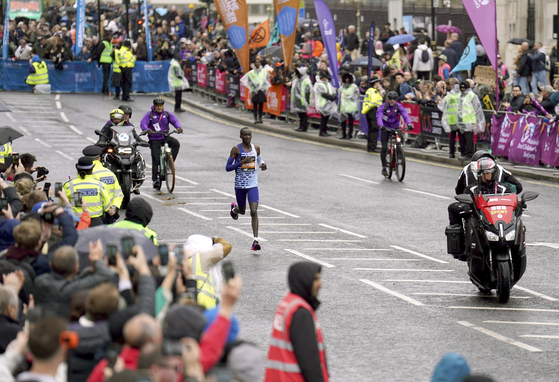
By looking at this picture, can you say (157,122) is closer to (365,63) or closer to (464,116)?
(464,116)

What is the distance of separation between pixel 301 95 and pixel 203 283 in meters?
23.0

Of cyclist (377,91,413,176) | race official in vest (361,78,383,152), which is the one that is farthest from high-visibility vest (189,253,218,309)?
race official in vest (361,78,383,152)

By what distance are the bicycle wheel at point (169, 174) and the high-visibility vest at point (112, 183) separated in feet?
23.2

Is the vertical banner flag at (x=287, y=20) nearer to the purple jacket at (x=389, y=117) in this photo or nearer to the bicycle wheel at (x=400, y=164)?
the purple jacket at (x=389, y=117)

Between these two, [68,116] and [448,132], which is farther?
[68,116]

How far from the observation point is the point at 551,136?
22938 mm

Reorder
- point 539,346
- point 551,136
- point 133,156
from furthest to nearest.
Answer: point 551,136 → point 133,156 → point 539,346

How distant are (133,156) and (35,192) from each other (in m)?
8.58

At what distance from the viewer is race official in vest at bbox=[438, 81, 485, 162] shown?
24594 mm

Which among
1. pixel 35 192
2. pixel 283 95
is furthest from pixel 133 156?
pixel 283 95

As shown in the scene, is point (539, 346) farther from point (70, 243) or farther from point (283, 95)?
point (283, 95)

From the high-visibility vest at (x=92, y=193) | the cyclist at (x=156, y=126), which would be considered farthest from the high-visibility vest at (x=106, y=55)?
the high-visibility vest at (x=92, y=193)

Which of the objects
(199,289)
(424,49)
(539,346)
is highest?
(424,49)

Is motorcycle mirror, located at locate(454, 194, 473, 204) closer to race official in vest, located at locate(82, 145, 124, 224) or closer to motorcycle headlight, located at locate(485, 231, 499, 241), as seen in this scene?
motorcycle headlight, located at locate(485, 231, 499, 241)
